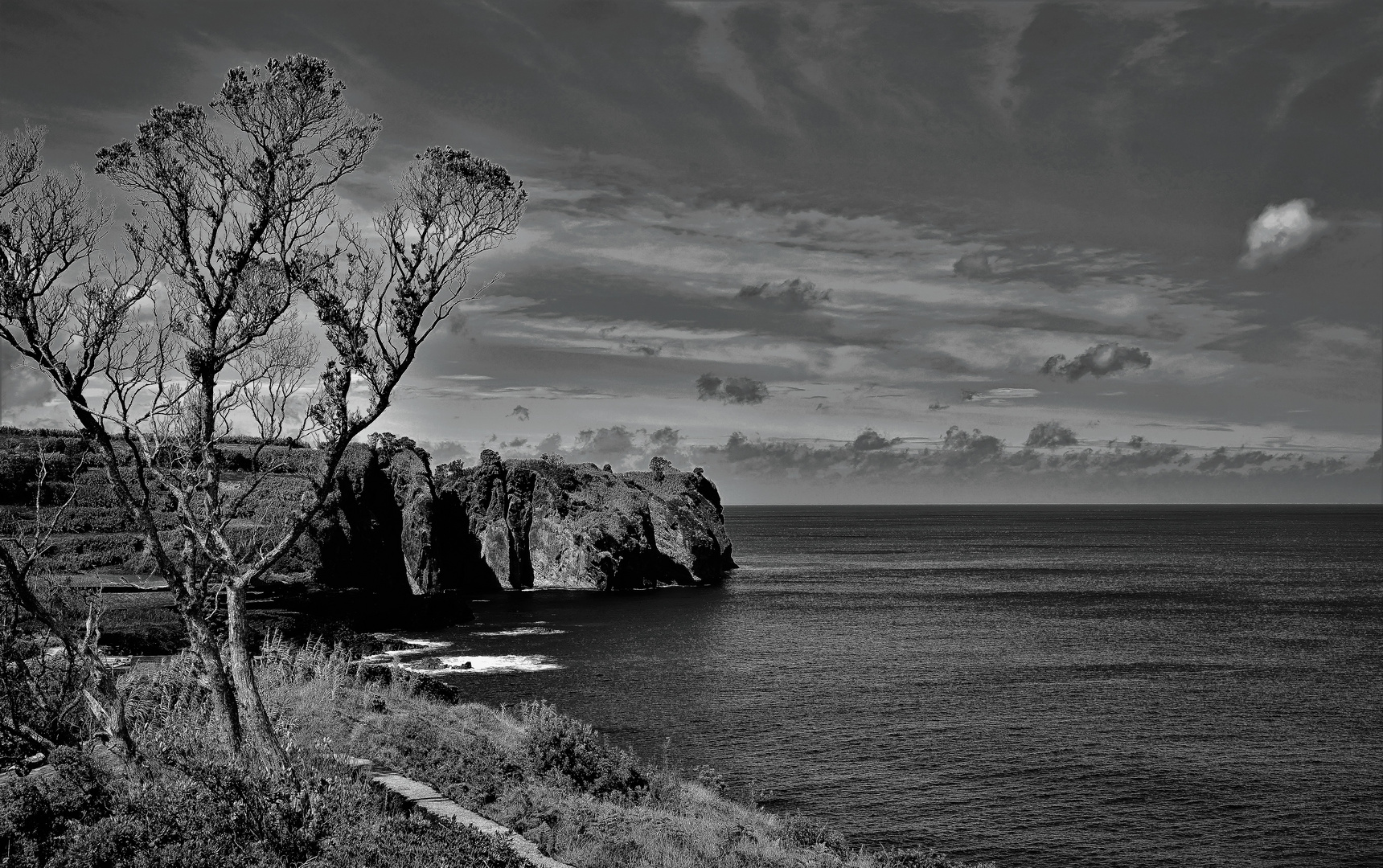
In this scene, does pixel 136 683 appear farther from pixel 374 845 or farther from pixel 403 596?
pixel 403 596

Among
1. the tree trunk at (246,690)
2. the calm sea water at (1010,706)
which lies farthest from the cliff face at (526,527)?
the tree trunk at (246,690)

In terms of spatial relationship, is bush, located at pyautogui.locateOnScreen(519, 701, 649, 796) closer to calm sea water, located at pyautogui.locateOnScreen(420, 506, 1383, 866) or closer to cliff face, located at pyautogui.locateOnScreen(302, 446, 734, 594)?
calm sea water, located at pyautogui.locateOnScreen(420, 506, 1383, 866)

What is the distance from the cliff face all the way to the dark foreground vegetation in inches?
2948

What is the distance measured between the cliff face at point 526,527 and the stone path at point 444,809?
267ft

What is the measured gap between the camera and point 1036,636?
77125 millimetres

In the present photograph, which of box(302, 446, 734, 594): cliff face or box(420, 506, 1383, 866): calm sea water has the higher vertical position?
box(302, 446, 734, 594): cliff face

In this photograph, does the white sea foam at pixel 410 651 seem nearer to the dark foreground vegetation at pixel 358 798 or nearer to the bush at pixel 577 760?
the dark foreground vegetation at pixel 358 798

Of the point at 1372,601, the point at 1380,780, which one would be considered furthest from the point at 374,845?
the point at 1372,601

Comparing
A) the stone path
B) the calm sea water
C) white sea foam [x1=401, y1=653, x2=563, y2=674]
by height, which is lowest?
the calm sea water

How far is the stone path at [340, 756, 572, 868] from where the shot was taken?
1664cm

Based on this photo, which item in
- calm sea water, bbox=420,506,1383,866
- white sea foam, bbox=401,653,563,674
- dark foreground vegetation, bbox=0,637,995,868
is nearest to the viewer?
dark foreground vegetation, bbox=0,637,995,868

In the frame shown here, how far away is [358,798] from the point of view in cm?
1666

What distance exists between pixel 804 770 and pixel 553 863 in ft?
81.7

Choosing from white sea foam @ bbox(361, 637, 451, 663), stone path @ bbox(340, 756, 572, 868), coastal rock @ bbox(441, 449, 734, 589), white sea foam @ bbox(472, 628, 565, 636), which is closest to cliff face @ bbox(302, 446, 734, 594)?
coastal rock @ bbox(441, 449, 734, 589)
